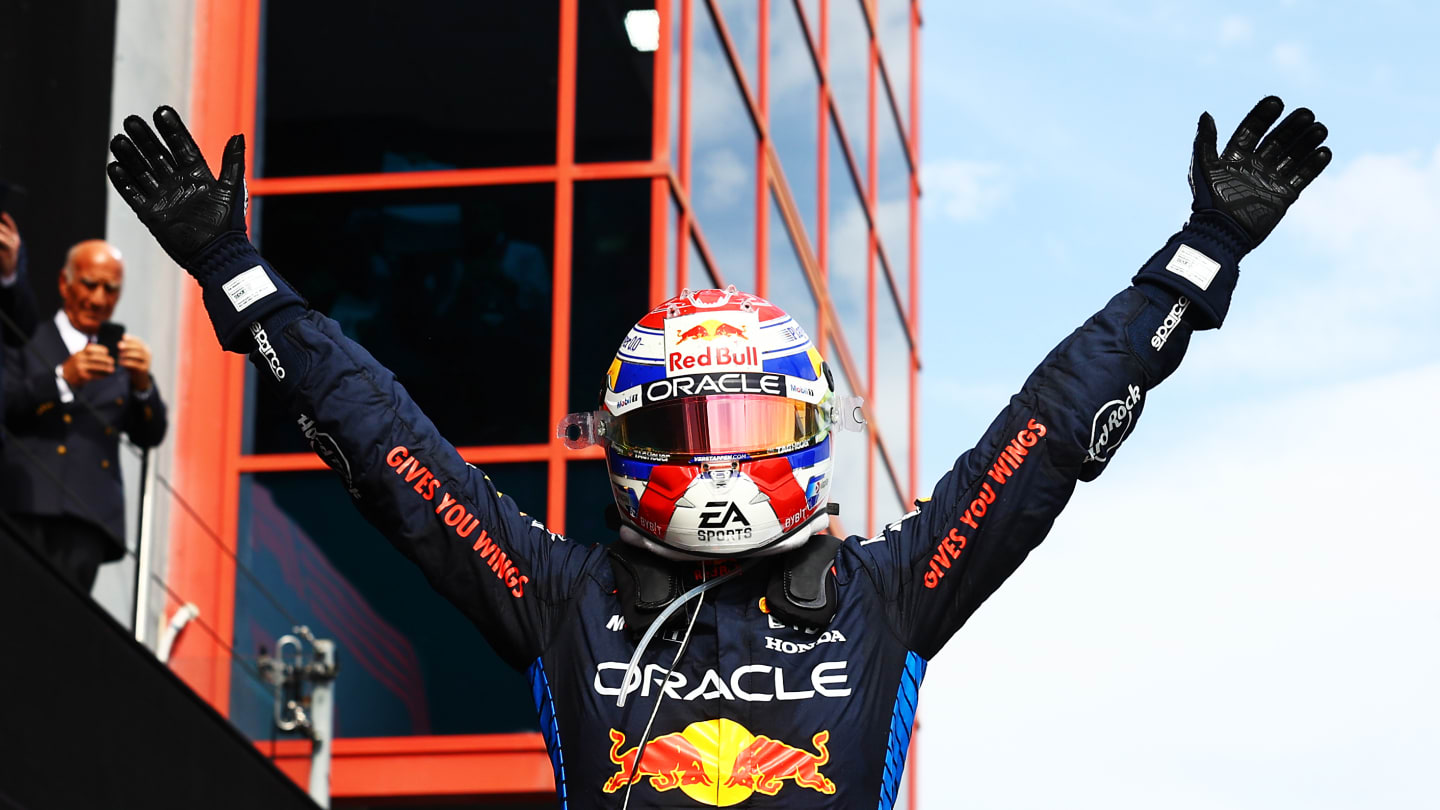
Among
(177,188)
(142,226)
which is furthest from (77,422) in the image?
(142,226)

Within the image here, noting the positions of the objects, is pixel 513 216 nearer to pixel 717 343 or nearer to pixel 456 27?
pixel 456 27

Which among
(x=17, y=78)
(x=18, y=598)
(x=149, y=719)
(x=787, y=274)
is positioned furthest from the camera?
(x=787, y=274)

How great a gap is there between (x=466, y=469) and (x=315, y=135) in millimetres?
8694

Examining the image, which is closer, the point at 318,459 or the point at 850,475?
the point at 318,459

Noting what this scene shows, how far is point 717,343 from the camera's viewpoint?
4465 mm

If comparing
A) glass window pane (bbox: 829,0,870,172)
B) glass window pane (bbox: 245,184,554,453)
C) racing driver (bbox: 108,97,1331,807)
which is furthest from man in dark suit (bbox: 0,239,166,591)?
glass window pane (bbox: 829,0,870,172)

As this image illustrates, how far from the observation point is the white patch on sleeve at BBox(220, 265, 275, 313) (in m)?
4.46

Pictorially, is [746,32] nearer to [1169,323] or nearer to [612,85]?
[612,85]

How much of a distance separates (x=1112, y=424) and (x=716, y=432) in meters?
0.78

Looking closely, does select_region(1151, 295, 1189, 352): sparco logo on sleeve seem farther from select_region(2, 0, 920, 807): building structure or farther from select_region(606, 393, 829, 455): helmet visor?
select_region(2, 0, 920, 807): building structure

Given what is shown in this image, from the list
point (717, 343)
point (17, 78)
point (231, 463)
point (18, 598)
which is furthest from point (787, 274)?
point (717, 343)

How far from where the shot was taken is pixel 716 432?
14.4 feet

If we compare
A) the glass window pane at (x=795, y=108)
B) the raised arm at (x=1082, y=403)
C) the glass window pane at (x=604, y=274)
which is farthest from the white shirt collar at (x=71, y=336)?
the glass window pane at (x=795, y=108)

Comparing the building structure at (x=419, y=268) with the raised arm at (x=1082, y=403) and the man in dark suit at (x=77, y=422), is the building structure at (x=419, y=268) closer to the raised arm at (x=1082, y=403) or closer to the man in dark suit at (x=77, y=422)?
the man in dark suit at (x=77, y=422)
